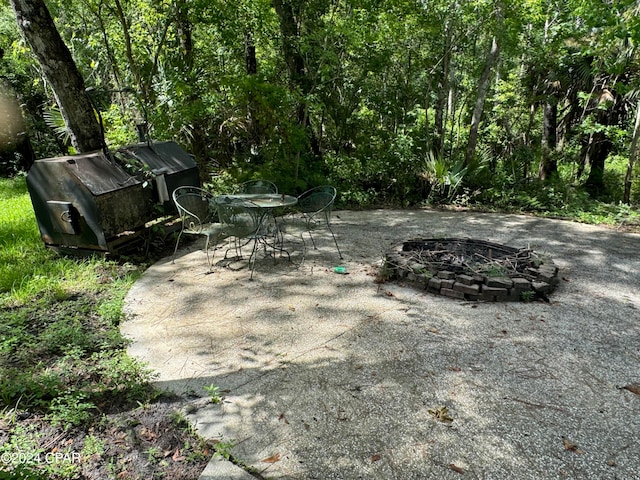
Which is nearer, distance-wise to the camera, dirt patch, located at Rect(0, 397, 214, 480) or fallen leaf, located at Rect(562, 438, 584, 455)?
dirt patch, located at Rect(0, 397, 214, 480)

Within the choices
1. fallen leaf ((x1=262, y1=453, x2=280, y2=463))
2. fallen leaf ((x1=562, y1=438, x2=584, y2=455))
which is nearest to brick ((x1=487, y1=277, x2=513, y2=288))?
fallen leaf ((x1=562, y1=438, x2=584, y2=455))

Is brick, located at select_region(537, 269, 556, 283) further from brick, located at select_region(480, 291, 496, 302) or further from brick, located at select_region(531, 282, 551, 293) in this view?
brick, located at select_region(480, 291, 496, 302)

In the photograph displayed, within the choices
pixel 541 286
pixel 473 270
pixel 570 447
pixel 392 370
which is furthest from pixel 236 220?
pixel 570 447

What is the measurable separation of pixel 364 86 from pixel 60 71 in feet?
17.2

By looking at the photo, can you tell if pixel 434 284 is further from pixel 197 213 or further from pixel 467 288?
pixel 197 213

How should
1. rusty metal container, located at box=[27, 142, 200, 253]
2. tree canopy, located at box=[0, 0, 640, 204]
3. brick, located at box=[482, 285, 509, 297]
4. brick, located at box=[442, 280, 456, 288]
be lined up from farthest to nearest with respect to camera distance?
tree canopy, located at box=[0, 0, 640, 204] < rusty metal container, located at box=[27, 142, 200, 253] < brick, located at box=[442, 280, 456, 288] < brick, located at box=[482, 285, 509, 297]

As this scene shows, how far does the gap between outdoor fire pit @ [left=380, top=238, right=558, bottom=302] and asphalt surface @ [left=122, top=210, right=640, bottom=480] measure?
12 centimetres

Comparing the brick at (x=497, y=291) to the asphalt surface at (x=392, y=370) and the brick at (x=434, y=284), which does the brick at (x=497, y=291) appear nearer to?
the asphalt surface at (x=392, y=370)

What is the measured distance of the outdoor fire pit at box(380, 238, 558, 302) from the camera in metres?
3.53

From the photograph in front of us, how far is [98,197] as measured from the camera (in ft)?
13.0

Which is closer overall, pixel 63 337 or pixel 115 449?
pixel 115 449

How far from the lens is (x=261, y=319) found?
325 centimetres

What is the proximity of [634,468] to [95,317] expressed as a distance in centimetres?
362

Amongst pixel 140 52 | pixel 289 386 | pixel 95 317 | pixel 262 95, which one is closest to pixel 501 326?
pixel 289 386
